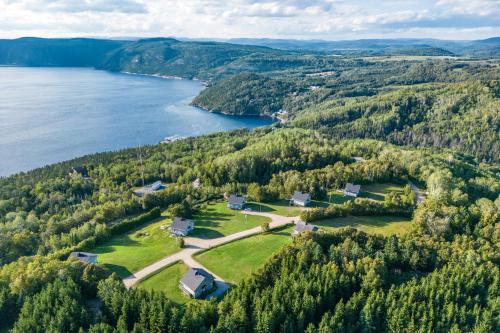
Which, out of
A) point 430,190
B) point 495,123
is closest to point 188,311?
point 430,190

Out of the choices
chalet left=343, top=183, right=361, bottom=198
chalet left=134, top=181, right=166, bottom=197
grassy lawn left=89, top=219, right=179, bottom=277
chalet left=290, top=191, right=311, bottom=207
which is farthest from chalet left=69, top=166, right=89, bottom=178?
chalet left=343, top=183, right=361, bottom=198

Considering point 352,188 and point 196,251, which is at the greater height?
point 352,188

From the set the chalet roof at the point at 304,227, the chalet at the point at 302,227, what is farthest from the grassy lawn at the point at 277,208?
the chalet roof at the point at 304,227

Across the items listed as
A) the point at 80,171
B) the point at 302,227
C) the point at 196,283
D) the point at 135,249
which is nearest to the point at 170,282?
the point at 196,283

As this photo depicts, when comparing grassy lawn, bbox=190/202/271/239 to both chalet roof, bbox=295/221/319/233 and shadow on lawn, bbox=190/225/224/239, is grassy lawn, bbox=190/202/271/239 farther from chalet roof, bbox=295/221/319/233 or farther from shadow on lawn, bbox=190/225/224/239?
chalet roof, bbox=295/221/319/233

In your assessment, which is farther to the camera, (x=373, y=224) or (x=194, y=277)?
(x=373, y=224)

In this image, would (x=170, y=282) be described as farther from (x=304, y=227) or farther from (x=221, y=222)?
(x=304, y=227)
